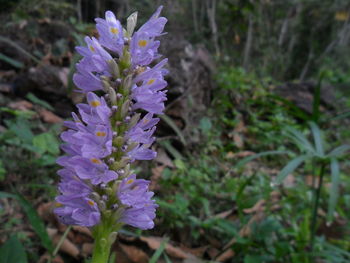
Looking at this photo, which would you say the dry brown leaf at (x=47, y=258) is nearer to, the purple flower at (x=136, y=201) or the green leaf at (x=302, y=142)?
the purple flower at (x=136, y=201)

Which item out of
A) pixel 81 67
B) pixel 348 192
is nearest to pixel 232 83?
pixel 348 192

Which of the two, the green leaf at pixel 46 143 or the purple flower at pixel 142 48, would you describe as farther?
the green leaf at pixel 46 143

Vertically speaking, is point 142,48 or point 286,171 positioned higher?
point 142,48

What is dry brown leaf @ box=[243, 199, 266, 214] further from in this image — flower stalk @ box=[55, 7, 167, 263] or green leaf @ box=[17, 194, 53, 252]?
flower stalk @ box=[55, 7, 167, 263]

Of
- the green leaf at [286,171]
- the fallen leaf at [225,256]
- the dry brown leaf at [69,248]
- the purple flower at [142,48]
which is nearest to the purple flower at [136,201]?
the purple flower at [142,48]

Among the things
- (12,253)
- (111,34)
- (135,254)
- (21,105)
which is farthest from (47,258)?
(21,105)

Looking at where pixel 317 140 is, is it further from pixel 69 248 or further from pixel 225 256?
pixel 69 248
